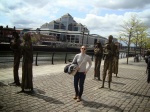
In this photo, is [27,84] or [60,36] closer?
[27,84]

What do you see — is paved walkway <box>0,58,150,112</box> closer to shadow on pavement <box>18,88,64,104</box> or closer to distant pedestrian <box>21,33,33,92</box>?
shadow on pavement <box>18,88,64,104</box>

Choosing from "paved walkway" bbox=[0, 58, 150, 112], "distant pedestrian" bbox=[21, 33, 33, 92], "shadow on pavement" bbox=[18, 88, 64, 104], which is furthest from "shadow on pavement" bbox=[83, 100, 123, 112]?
"distant pedestrian" bbox=[21, 33, 33, 92]

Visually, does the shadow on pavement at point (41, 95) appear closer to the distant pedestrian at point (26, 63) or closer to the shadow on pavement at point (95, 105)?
the distant pedestrian at point (26, 63)

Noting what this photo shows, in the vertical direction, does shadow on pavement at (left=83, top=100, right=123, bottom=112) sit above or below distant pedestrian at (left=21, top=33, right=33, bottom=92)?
below

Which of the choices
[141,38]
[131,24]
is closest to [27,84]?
[131,24]

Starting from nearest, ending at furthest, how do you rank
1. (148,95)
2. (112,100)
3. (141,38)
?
1. (112,100)
2. (148,95)
3. (141,38)

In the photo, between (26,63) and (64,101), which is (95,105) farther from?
(26,63)

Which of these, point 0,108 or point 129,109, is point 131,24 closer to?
point 129,109

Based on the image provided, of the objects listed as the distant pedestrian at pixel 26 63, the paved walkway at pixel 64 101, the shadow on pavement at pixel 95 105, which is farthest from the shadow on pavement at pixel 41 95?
the shadow on pavement at pixel 95 105

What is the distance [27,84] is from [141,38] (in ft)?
100

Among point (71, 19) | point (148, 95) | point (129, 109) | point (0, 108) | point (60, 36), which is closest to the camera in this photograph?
point (0, 108)

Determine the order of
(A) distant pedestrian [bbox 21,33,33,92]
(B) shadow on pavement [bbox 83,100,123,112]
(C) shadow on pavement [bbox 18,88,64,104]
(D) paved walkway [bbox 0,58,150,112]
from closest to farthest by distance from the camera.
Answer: (D) paved walkway [bbox 0,58,150,112] → (B) shadow on pavement [bbox 83,100,123,112] → (C) shadow on pavement [bbox 18,88,64,104] → (A) distant pedestrian [bbox 21,33,33,92]

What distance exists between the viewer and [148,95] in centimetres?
767

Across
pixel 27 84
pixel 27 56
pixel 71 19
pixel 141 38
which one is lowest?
pixel 27 84
